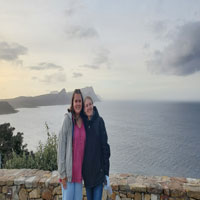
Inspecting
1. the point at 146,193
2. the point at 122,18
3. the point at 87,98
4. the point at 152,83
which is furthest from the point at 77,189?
the point at 152,83

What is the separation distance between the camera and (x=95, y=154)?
191 cm

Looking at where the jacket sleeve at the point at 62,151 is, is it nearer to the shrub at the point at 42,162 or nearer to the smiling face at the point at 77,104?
the smiling face at the point at 77,104

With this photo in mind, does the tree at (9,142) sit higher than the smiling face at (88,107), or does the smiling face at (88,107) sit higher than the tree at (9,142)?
the smiling face at (88,107)

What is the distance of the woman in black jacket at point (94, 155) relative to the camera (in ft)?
6.25

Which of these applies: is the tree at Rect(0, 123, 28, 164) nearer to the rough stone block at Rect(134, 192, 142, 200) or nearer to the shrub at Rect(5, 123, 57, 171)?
the shrub at Rect(5, 123, 57, 171)

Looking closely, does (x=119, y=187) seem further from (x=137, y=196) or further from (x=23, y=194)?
(x=23, y=194)

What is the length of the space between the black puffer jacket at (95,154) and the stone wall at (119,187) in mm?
942

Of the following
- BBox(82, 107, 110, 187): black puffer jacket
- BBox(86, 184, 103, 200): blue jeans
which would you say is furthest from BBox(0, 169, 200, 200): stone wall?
BBox(82, 107, 110, 187): black puffer jacket

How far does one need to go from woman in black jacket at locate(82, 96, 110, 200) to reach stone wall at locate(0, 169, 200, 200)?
87cm

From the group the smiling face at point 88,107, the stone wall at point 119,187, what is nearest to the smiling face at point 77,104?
the smiling face at point 88,107

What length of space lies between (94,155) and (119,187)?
45.8 inches

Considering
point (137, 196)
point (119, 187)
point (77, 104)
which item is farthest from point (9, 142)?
point (77, 104)

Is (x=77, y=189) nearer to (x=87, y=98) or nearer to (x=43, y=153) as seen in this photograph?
(x=87, y=98)

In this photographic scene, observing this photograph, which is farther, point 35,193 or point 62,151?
point 35,193
